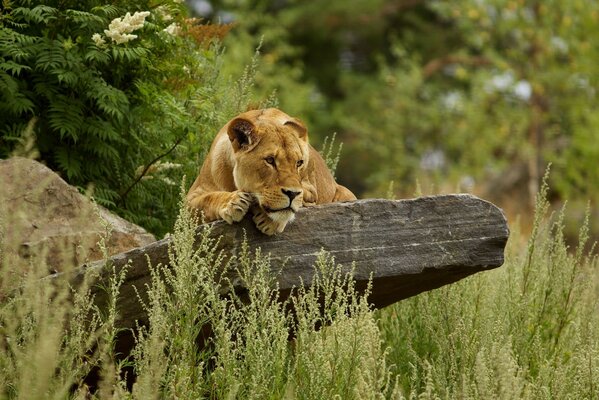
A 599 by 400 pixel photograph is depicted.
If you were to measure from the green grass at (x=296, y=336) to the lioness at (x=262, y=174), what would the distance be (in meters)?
0.28

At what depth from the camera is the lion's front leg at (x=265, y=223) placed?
6113 millimetres

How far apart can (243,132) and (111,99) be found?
1322 mm

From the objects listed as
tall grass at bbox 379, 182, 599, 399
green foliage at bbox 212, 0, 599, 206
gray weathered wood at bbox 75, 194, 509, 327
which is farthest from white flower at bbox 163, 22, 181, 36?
green foliage at bbox 212, 0, 599, 206

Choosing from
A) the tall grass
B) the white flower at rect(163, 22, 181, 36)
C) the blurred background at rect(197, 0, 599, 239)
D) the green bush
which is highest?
the blurred background at rect(197, 0, 599, 239)

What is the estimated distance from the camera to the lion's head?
609 cm

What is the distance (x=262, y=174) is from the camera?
6246mm

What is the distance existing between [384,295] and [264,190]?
3.72ft

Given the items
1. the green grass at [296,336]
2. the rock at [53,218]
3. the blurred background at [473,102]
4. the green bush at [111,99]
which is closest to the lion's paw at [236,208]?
the green grass at [296,336]

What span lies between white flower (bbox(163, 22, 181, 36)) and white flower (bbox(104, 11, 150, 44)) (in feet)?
1.68

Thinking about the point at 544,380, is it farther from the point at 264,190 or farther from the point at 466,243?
the point at 264,190

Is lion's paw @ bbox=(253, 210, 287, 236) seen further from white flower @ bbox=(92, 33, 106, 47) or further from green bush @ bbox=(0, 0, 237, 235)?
white flower @ bbox=(92, 33, 106, 47)

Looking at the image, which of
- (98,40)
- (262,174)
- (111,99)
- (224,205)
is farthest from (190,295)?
(98,40)

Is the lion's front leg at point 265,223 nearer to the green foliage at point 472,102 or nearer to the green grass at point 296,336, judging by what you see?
the green grass at point 296,336

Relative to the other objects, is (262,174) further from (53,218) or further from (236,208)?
(53,218)
